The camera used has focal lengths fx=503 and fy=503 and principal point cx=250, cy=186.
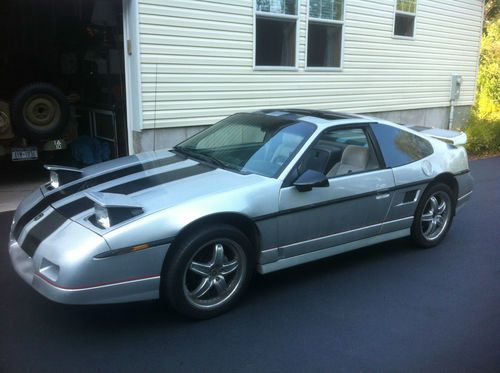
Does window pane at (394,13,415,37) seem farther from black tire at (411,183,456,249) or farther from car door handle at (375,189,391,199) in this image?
car door handle at (375,189,391,199)

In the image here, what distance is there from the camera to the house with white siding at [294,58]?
24.8ft

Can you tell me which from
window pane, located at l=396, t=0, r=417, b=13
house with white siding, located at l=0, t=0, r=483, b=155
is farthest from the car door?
window pane, located at l=396, t=0, r=417, b=13

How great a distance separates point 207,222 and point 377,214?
1.78m

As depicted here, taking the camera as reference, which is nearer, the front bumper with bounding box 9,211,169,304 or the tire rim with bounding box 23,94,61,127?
the front bumper with bounding box 9,211,169,304

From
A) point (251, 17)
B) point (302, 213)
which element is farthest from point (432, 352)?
point (251, 17)

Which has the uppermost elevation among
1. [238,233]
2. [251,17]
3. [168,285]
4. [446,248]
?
[251,17]

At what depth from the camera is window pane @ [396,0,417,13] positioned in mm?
11383

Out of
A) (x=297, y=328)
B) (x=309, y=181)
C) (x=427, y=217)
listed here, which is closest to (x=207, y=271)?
(x=297, y=328)

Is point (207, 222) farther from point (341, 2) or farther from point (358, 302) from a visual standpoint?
point (341, 2)

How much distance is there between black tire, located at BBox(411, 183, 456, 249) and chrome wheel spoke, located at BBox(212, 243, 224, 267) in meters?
2.33

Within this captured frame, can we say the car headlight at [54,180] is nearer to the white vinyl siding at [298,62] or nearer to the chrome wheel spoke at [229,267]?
the chrome wheel spoke at [229,267]

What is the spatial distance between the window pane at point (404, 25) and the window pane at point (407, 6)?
13 cm

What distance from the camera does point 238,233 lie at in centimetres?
363

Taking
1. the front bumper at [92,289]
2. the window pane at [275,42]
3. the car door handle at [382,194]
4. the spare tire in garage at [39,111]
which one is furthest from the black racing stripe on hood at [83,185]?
the window pane at [275,42]
